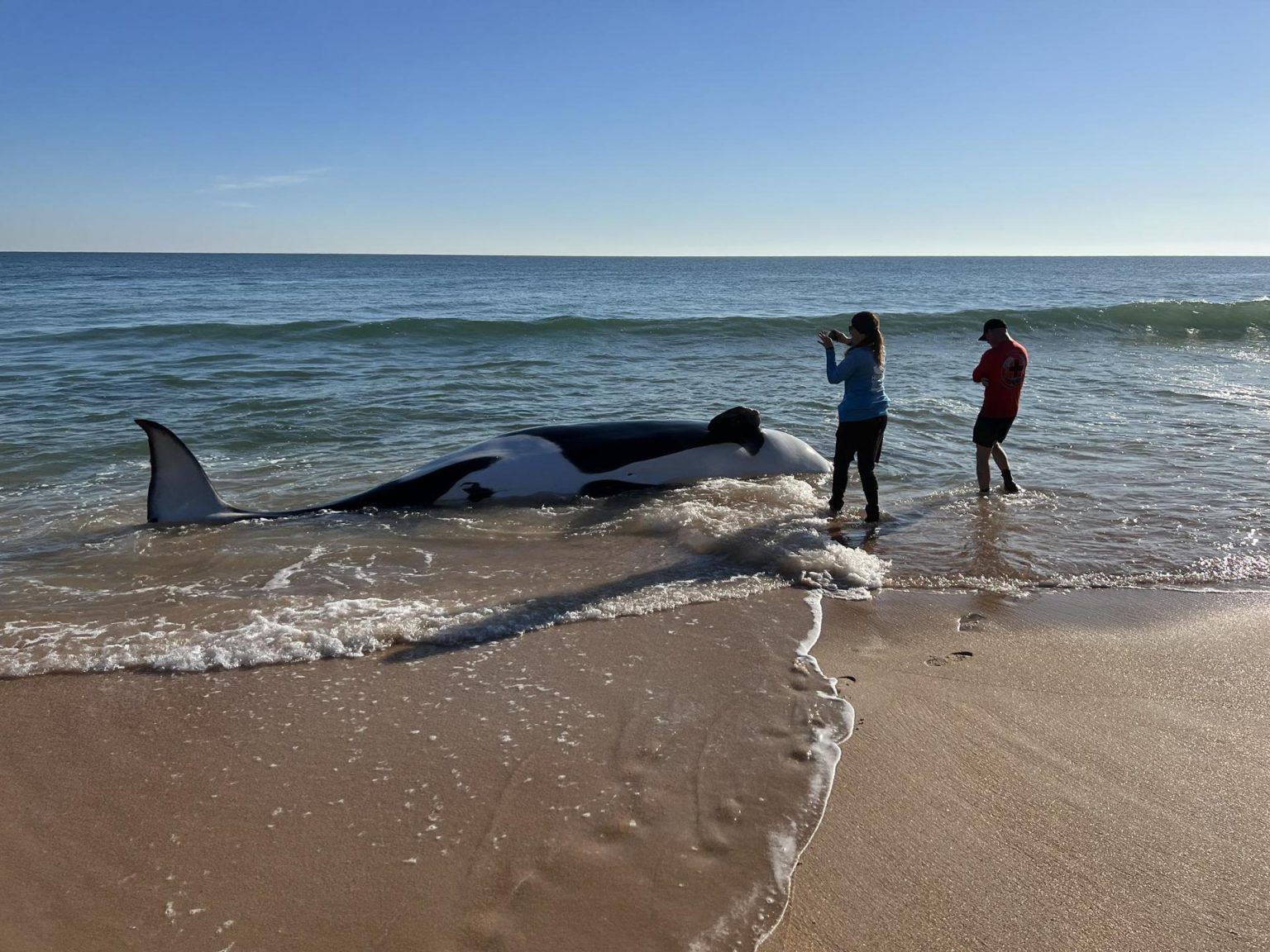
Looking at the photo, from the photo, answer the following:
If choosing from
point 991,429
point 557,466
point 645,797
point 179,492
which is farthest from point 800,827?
point 991,429

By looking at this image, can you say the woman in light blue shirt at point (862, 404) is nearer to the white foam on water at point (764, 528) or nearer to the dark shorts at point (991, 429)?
the white foam on water at point (764, 528)

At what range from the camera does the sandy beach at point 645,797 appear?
296cm

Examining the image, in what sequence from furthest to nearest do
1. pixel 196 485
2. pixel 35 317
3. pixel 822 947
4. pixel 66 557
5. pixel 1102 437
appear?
pixel 35 317
pixel 1102 437
pixel 196 485
pixel 66 557
pixel 822 947

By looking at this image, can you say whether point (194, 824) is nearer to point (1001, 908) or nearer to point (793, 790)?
point (793, 790)

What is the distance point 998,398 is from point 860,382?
6.34 feet

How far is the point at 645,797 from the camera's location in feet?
11.8

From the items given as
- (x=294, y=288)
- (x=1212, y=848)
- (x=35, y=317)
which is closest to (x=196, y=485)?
(x=1212, y=848)

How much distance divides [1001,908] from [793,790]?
0.89 meters

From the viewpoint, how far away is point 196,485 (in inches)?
312

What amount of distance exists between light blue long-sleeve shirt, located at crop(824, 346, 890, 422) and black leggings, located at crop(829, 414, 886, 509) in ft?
0.24

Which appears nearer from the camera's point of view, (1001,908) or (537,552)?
(1001,908)

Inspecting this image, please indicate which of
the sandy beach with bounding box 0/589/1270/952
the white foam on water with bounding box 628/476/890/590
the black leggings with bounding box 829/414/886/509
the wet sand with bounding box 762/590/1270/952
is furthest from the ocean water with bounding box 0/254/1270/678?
the wet sand with bounding box 762/590/1270/952

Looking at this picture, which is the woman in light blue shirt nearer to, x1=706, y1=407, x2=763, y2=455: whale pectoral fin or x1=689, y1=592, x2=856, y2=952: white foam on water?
x1=706, y1=407, x2=763, y2=455: whale pectoral fin

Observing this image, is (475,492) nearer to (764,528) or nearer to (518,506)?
(518,506)
